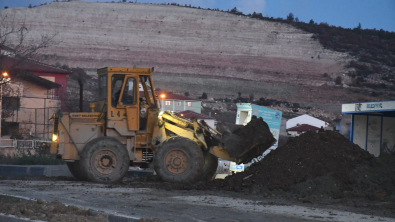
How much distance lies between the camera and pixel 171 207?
33.8ft

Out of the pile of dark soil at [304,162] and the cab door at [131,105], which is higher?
the cab door at [131,105]

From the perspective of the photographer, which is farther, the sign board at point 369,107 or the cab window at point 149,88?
the sign board at point 369,107

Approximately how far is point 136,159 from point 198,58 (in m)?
98.2

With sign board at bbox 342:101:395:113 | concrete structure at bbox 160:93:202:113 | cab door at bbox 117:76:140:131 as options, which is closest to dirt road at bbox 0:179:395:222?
cab door at bbox 117:76:140:131

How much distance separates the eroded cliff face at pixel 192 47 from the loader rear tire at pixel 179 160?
78.2 metres

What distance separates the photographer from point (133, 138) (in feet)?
Result: 50.7

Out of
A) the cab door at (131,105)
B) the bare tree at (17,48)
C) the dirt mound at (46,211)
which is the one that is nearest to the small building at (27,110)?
the bare tree at (17,48)

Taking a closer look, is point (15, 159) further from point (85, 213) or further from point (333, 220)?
point (333, 220)

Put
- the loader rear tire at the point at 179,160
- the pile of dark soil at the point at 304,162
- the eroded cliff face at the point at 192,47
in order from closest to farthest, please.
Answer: the pile of dark soil at the point at 304,162
the loader rear tire at the point at 179,160
the eroded cliff face at the point at 192,47

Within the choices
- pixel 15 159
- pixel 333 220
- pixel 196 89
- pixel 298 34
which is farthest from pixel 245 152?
pixel 298 34

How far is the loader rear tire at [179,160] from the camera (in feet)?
48.3

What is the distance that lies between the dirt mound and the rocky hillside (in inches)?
3201

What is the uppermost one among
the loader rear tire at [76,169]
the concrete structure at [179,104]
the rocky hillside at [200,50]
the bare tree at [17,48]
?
the rocky hillside at [200,50]

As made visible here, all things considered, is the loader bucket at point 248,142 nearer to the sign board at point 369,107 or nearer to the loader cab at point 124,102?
the loader cab at point 124,102
